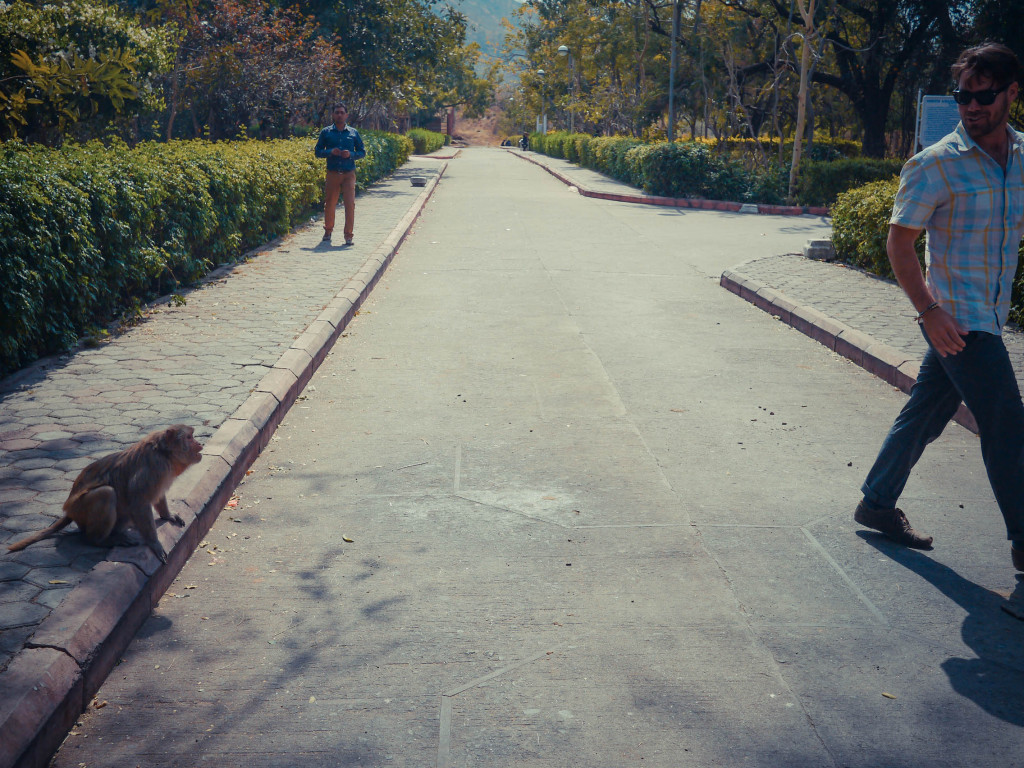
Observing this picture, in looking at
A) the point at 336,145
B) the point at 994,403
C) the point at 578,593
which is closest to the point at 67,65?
the point at 336,145

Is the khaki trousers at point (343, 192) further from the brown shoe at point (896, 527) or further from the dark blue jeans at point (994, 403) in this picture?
the dark blue jeans at point (994, 403)

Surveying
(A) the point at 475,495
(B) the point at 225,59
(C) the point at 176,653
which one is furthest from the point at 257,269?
(B) the point at 225,59

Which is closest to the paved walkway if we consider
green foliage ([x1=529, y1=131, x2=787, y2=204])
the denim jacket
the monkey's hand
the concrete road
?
the concrete road

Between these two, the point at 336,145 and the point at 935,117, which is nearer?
the point at 935,117

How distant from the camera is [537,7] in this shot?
6159 centimetres

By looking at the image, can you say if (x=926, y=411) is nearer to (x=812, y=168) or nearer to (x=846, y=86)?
Result: (x=812, y=168)

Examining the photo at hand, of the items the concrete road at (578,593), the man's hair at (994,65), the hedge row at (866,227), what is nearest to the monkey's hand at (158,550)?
the concrete road at (578,593)

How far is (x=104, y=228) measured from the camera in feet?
25.0

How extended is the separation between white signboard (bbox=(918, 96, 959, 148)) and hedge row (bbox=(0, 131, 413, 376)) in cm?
849

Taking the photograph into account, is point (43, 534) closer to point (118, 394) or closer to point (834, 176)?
point (118, 394)

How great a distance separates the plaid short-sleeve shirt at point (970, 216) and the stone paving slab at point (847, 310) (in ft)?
8.35

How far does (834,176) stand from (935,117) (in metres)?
11.4

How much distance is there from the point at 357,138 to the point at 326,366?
7743mm

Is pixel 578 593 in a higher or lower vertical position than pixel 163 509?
lower
